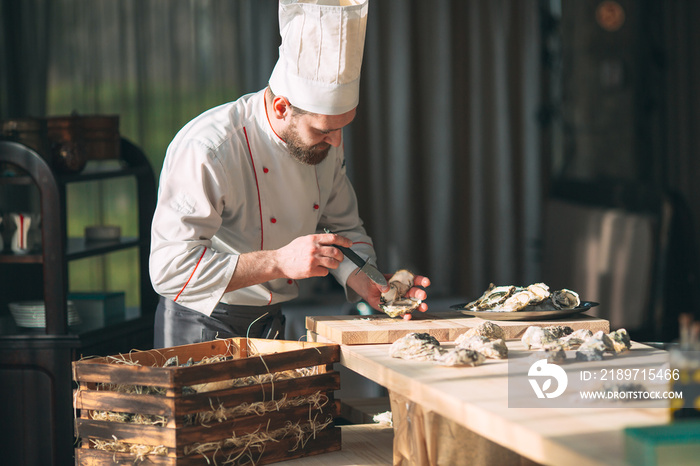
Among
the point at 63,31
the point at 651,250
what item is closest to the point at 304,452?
the point at 651,250

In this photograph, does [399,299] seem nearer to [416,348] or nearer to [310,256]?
[310,256]

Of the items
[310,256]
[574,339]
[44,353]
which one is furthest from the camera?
[44,353]

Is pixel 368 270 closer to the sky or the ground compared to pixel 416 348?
closer to the sky

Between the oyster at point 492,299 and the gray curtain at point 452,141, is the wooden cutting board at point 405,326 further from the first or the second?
the gray curtain at point 452,141

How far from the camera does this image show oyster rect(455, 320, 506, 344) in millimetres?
1644

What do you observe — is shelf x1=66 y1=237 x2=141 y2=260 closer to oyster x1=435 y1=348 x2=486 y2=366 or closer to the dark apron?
the dark apron

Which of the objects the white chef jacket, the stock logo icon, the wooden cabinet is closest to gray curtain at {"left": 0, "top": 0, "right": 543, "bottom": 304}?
the wooden cabinet

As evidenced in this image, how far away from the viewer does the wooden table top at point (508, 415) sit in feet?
3.35

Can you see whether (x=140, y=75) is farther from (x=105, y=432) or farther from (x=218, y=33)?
(x=105, y=432)

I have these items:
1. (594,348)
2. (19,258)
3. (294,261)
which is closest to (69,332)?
(19,258)

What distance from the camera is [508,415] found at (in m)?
1.14

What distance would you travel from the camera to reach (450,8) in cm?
425

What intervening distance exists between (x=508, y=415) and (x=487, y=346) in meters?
0.39

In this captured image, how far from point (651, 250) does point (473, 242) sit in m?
1.19
